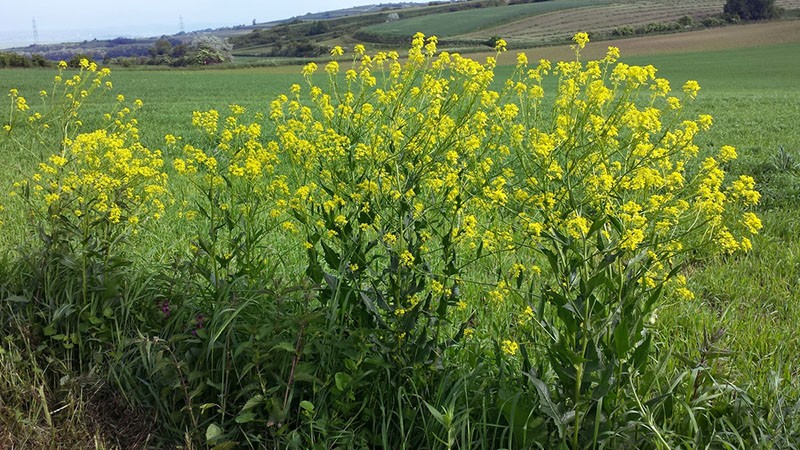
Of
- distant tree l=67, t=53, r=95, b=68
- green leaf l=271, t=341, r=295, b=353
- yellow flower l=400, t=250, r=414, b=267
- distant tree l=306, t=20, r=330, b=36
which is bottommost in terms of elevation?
green leaf l=271, t=341, r=295, b=353

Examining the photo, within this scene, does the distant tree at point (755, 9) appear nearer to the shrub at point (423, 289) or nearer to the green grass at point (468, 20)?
the green grass at point (468, 20)

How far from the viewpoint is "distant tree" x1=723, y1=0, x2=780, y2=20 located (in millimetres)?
68125

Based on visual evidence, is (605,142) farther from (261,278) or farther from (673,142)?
(261,278)

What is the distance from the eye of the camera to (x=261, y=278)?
11.3 feet

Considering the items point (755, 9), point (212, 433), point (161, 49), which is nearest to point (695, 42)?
point (755, 9)

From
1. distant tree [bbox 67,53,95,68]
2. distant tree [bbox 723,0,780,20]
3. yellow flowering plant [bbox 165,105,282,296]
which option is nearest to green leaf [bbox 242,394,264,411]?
yellow flowering plant [bbox 165,105,282,296]

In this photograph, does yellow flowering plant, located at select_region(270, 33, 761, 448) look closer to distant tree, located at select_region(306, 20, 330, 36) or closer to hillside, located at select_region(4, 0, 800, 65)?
hillside, located at select_region(4, 0, 800, 65)

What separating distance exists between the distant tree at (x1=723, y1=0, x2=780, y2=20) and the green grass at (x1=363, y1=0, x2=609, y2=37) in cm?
2303

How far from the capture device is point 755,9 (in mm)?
68688

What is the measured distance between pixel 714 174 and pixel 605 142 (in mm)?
486

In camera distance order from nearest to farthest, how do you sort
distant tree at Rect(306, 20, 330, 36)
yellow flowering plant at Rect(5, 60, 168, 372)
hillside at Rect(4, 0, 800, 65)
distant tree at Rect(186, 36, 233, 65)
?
yellow flowering plant at Rect(5, 60, 168, 372) → distant tree at Rect(186, 36, 233, 65) → hillside at Rect(4, 0, 800, 65) → distant tree at Rect(306, 20, 330, 36)

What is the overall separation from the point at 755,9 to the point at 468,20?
37.0 meters

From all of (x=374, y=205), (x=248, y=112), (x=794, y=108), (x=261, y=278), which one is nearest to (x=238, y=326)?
(x=261, y=278)

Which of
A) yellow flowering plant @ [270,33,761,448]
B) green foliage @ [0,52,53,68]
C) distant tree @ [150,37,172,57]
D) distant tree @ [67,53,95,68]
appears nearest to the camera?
yellow flowering plant @ [270,33,761,448]
